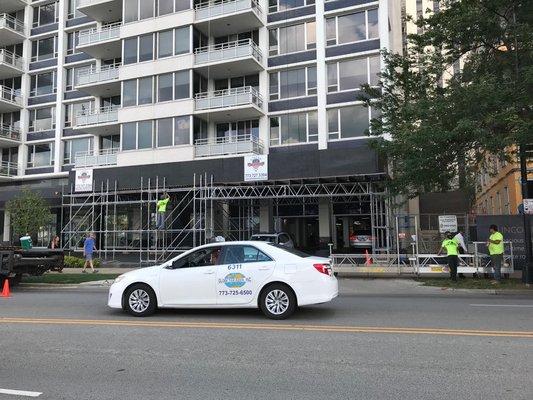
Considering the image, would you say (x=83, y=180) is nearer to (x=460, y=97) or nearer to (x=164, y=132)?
(x=164, y=132)

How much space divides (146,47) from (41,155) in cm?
1412

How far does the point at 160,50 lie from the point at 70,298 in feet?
69.4

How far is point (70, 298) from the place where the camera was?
13.0 meters

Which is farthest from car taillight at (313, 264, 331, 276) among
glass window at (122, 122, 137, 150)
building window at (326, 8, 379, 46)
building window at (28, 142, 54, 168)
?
building window at (28, 142, 54, 168)

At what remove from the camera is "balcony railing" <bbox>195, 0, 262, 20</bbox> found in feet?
94.7

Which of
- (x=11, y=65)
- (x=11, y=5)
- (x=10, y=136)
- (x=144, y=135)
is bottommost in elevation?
(x=144, y=135)

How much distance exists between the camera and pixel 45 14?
40000 millimetres

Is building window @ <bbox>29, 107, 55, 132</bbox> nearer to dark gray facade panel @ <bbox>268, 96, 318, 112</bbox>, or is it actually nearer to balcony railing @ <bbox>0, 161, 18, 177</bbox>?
balcony railing @ <bbox>0, 161, 18, 177</bbox>

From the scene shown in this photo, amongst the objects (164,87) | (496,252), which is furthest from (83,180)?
(496,252)

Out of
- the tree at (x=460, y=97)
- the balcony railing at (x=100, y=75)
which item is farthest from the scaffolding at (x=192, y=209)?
the balcony railing at (x=100, y=75)

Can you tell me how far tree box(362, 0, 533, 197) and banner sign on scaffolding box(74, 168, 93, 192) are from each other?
1625cm

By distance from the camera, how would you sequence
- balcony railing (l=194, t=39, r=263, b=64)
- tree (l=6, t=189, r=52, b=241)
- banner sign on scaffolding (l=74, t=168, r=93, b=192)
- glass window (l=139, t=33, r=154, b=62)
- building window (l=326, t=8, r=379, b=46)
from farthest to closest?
glass window (l=139, t=33, r=154, b=62) < tree (l=6, t=189, r=52, b=241) < balcony railing (l=194, t=39, r=263, b=64) < building window (l=326, t=8, r=379, b=46) < banner sign on scaffolding (l=74, t=168, r=93, b=192)

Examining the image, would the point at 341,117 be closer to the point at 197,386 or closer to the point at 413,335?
the point at 413,335

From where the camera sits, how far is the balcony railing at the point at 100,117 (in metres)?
31.8
